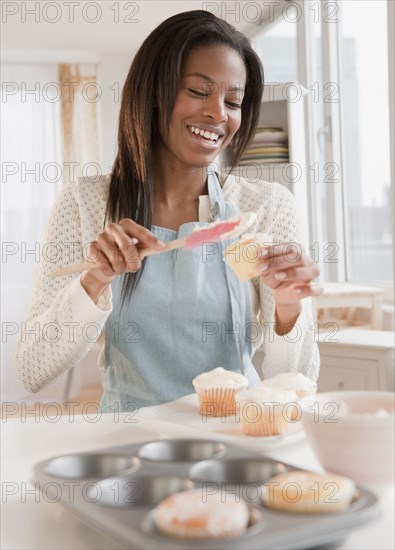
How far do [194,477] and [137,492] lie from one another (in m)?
0.07

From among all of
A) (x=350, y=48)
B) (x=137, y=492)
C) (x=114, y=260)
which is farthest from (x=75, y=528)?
(x=350, y=48)

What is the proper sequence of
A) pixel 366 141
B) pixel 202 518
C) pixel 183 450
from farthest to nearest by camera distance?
pixel 366 141 < pixel 183 450 < pixel 202 518

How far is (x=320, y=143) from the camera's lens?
461 cm

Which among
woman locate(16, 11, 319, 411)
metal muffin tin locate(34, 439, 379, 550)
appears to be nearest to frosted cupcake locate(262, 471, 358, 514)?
metal muffin tin locate(34, 439, 379, 550)

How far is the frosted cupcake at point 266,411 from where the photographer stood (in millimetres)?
1131

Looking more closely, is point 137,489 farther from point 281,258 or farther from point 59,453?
point 281,258

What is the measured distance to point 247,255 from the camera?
140 centimetres

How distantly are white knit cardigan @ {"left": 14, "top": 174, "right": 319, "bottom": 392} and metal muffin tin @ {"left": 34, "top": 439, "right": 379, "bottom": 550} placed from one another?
0.52m

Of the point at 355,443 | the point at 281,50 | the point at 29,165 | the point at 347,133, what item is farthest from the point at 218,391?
the point at 29,165

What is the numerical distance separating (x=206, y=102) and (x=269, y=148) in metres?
2.74

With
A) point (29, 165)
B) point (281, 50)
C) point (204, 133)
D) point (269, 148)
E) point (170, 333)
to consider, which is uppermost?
point (281, 50)

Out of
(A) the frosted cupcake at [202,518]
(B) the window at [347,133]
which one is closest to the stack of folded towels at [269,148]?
(B) the window at [347,133]

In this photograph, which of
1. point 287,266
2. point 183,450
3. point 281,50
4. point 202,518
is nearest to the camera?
point 202,518

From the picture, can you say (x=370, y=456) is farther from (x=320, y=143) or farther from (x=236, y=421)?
(x=320, y=143)
